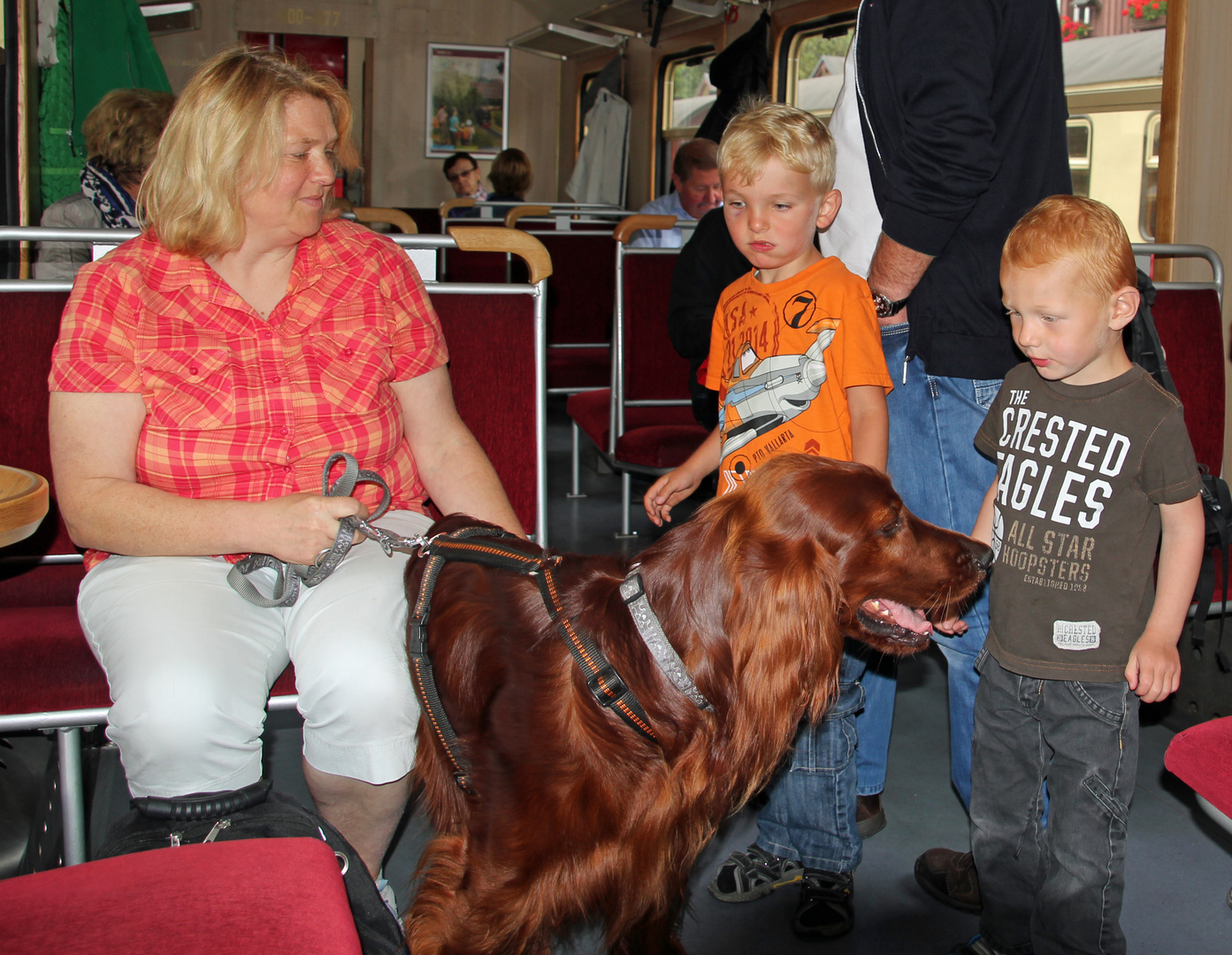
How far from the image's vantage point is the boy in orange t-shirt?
5.64ft

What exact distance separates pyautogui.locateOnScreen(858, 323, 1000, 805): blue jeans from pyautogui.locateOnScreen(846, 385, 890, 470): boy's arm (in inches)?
6.6

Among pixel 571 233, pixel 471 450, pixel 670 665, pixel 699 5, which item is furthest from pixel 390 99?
pixel 670 665

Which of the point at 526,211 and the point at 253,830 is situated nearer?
the point at 253,830

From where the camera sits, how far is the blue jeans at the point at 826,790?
5.98 feet

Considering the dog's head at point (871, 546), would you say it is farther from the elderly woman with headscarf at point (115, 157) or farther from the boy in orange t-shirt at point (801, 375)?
the elderly woman with headscarf at point (115, 157)

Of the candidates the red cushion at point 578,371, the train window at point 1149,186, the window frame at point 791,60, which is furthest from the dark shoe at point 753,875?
the window frame at point 791,60

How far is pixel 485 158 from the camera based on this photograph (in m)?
14.0

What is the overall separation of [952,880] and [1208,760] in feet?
2.59

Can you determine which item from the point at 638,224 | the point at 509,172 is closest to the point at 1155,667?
the point at 638,224

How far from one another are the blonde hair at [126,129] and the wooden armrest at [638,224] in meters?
1.69

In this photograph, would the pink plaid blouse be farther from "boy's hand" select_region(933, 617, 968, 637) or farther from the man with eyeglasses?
the man with eyeglasses

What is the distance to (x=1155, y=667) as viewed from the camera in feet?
4.60

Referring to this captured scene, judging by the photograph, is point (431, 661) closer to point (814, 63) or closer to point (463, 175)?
point (814, 63)

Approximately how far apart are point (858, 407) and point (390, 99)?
43.5 ft
